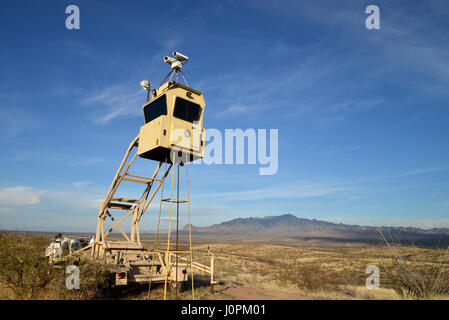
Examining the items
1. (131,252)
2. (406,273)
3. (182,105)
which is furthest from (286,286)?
(182,105)

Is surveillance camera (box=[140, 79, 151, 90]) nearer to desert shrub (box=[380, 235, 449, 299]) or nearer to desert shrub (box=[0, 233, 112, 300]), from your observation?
desert shrub (box=[0, 233, 112, 300])

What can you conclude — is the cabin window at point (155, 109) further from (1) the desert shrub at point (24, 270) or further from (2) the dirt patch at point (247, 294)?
(2) the dirt patch at point (247, 294)

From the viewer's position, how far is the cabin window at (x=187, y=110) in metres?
10.5

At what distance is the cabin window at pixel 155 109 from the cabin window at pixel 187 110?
1.51 feet

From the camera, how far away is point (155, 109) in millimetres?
10969

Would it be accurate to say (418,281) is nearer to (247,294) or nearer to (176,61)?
(247,294)

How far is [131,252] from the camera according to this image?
11484mm

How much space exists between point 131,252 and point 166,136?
17.2 feet

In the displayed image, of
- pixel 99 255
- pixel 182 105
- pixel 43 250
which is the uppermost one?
pixel 182 105

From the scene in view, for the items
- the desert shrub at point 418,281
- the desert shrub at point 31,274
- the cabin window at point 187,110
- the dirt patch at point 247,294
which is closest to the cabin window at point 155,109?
the cabin window at point 187,110

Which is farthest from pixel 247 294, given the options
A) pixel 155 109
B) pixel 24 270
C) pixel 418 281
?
pixel 155 109

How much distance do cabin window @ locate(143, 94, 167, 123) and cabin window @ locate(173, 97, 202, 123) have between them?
459 millimetres
